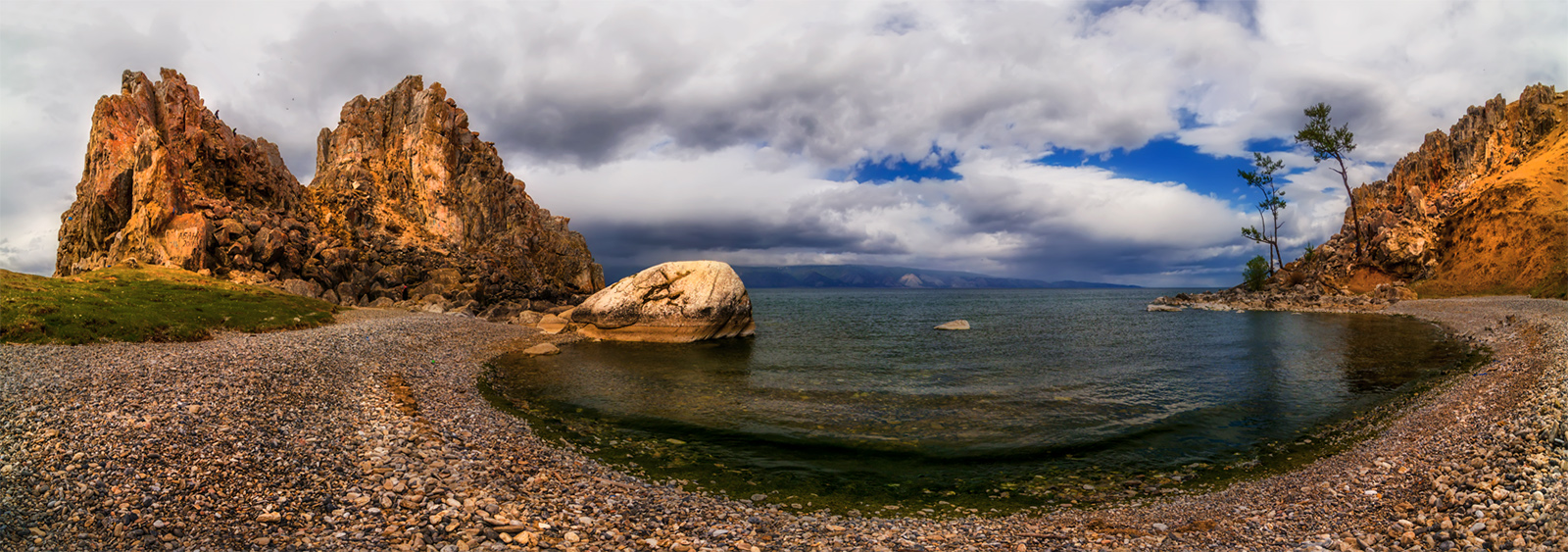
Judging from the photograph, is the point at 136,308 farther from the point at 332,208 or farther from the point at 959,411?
the point at 332,208

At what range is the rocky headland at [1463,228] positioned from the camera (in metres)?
60.2

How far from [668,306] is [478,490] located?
28408 mm

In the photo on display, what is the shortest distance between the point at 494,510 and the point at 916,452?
10.1 m

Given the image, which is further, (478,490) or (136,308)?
(136,308)

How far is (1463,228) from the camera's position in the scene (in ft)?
219

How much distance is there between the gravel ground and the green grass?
689 cm

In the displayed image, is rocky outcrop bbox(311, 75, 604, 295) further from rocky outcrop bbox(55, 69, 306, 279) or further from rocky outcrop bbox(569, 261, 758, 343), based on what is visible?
rocky outcrop bbox(569, 261, 758, 343)

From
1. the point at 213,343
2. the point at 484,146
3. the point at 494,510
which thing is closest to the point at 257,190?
the point at 484,146

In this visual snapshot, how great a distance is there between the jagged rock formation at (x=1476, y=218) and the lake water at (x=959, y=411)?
144 feet

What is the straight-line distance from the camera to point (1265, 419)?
17.7 meters

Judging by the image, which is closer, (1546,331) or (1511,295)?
(1546,331)

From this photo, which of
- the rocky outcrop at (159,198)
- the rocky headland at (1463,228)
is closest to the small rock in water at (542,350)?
the rocky outcrop at (159,198)

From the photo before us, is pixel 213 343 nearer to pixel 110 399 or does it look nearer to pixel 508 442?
pixel 110 399

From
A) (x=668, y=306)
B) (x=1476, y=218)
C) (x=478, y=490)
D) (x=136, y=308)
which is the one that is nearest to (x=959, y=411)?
(x=478, y=490)
